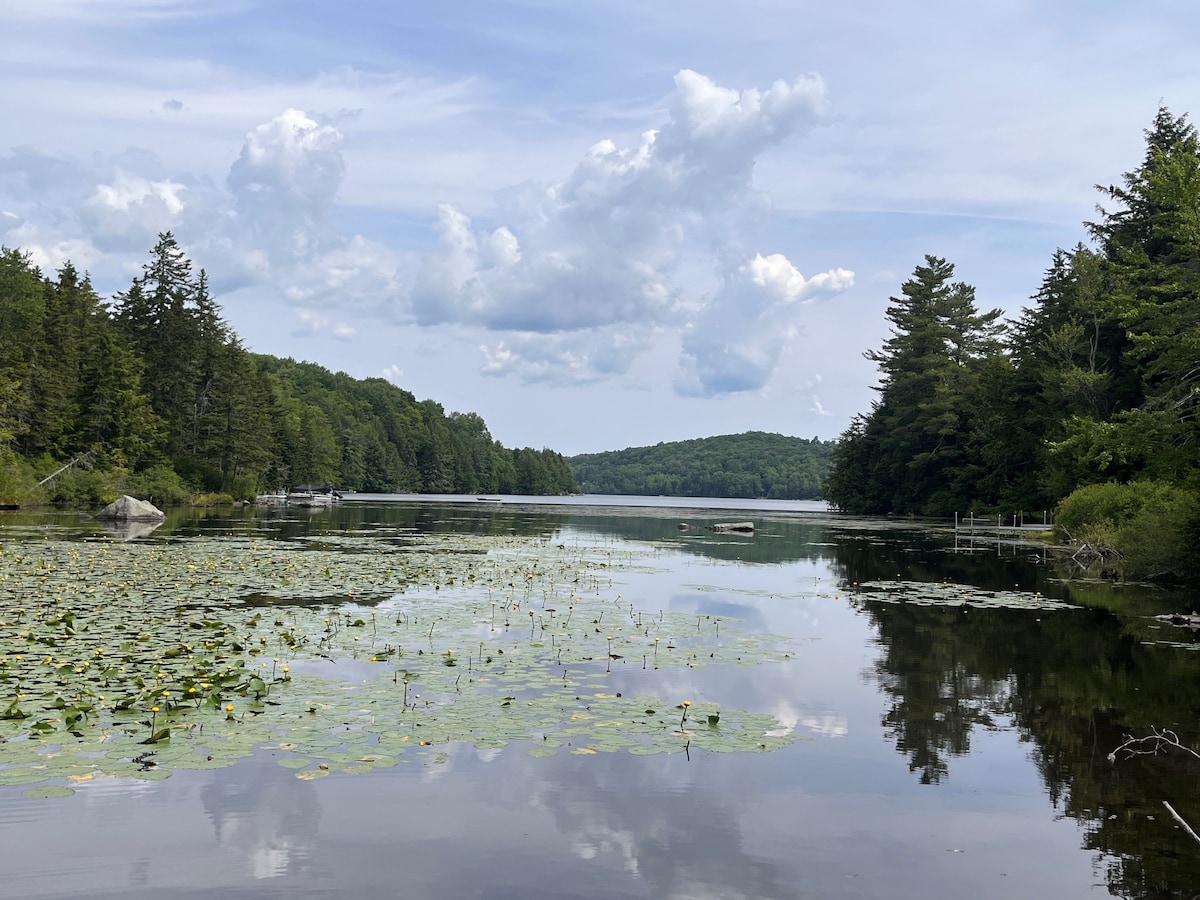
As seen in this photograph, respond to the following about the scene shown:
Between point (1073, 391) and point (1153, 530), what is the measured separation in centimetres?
2732

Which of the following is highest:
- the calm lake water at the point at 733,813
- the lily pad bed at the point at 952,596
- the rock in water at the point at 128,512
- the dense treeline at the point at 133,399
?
the dense treeline at the point at 133,399

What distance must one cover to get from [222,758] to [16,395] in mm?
52640

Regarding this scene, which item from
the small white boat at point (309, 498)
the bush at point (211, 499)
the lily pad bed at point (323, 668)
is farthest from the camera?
the small white boat at point (309, 498)

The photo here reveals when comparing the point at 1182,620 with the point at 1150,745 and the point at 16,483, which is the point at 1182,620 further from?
the point at 16,483

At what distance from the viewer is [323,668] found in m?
11.2

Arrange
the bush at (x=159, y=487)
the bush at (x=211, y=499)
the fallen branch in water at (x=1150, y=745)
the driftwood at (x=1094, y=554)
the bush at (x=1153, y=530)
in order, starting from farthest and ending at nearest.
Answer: the bush at (x=211, y=499) → the bush at (x=159, y=487) → the driftwood at (x=1094, y=554) → the bush at (x=1153, y=530) → the fallen branch in water at (x=1150, y=745)

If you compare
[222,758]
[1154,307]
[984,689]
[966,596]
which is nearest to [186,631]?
[222,758]

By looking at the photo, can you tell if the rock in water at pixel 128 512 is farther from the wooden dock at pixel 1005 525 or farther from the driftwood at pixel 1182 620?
the wooden dock at pixel 1005 525

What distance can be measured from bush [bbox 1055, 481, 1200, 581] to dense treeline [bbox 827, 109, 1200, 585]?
74 mm

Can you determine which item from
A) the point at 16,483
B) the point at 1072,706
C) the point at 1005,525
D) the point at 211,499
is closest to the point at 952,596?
the point at 1072,706

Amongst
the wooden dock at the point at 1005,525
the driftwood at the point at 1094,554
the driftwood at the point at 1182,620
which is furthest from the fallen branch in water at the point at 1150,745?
the wooden dock at the point at 1005,525

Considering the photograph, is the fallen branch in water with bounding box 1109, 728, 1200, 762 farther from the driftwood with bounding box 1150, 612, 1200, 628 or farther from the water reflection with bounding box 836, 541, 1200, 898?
the driftwood with bounding box 1150, 612, 1200, 628

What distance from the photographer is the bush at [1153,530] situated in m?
22.8

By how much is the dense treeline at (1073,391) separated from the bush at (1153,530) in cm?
7
